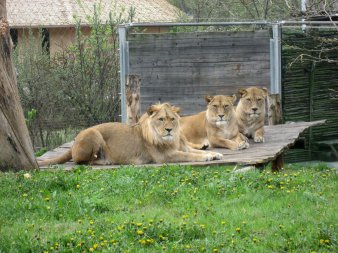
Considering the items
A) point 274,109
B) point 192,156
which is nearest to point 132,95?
point 192,156

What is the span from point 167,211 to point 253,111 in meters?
5.67

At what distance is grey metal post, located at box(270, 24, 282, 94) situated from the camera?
53.0ft

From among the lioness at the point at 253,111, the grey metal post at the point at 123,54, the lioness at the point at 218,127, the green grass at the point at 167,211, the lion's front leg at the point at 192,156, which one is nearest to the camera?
the green grass at the point at 167,211

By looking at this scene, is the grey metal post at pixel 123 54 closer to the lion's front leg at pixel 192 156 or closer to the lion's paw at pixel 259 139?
the lion's paw at pixel 259 139

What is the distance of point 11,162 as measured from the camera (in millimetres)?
10828

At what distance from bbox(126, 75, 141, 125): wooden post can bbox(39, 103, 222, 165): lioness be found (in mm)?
1625

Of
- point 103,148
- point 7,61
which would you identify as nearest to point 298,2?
point 103,148

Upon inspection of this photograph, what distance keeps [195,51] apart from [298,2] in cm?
803

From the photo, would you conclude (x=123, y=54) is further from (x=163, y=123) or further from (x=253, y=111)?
(x=163, y=123)

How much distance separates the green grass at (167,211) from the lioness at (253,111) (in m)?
3.11

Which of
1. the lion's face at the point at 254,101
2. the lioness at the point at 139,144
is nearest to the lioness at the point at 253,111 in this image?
the lion's face at the point at 254,101

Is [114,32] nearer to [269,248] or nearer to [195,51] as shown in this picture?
[195,51]

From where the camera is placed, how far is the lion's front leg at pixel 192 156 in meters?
12.1

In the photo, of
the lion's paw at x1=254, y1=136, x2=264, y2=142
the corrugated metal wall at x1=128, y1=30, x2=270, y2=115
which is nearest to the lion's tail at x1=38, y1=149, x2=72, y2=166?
the lion's paw at x1=254, y1=136, x2=264, y2=142
